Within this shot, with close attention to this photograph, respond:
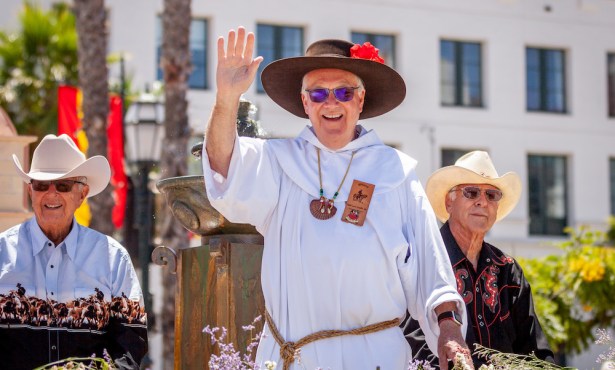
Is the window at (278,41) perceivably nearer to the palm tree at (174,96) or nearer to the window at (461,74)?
the window at (461,74)

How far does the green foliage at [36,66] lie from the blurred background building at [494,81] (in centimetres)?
318

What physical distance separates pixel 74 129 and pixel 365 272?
16.6 m

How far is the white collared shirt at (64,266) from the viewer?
562 centimetres

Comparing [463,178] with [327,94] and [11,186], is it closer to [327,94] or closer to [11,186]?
[327,94]

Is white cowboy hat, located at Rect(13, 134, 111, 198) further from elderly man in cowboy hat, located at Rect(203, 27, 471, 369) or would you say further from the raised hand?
the raised hand

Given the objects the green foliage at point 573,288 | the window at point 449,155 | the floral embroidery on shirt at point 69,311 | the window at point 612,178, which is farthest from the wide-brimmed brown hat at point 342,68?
the window at point 612,178

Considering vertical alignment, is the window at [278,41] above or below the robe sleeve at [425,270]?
above

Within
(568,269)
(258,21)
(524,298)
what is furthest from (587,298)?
(258,21)

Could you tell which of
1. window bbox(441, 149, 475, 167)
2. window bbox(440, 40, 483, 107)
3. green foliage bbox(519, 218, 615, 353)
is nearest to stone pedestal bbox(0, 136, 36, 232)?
green foliage bbox(519, 218, 615, 353)

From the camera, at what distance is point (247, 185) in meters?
5.08

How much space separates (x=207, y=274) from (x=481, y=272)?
56.8 inches

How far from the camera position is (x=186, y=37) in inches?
761

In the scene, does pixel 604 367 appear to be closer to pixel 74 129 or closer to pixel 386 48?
pixel 74 129

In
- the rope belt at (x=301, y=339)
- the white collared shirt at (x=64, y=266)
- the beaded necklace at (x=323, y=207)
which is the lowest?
the rope belt at (x=301, y=339)
